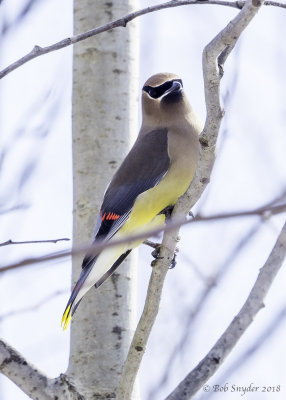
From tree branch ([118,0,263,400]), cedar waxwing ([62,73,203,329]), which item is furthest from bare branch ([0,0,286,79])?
cedar waxwing ([62,73,203,329])

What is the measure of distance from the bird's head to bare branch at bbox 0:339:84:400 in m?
1.46

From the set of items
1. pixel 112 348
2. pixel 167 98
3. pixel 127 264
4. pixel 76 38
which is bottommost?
pixel 112 348

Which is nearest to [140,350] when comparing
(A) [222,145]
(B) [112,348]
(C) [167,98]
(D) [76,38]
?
(B) [112,348]

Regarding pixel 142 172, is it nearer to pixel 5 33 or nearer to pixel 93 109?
pixel 93 109

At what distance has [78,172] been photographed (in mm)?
3336

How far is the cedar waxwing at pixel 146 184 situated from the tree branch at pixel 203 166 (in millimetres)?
572

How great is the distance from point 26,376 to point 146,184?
3.66ft

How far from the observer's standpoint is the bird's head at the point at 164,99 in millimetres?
3727

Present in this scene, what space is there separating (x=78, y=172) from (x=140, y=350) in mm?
1013

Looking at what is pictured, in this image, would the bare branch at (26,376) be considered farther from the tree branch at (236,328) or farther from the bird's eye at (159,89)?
the bird's eye at (159,89)

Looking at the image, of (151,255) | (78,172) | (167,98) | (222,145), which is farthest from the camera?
(167,98)

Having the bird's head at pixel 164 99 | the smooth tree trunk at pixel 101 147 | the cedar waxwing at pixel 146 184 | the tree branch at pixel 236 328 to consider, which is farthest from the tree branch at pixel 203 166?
the bird's head at pixel 164 99

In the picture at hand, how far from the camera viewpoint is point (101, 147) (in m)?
3.31

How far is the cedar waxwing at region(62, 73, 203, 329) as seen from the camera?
328cm
